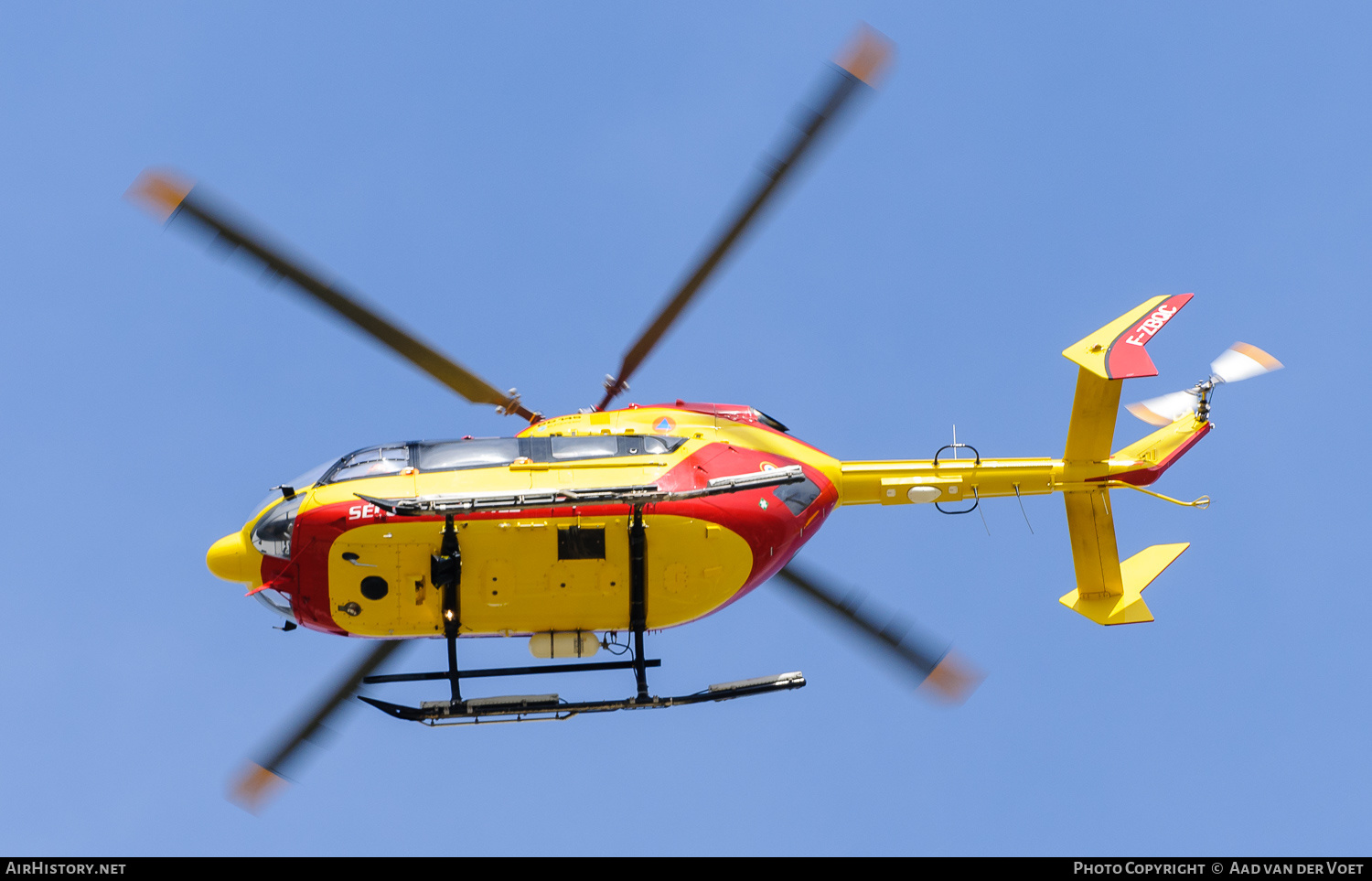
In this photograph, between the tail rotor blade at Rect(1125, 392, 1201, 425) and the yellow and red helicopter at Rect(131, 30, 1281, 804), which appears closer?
the yellow and red helicopter at Rect(131, 30, 1281, 804)

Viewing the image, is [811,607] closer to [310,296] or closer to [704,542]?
[704,542]

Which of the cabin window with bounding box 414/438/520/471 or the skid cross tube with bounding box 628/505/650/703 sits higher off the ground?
the cabin window with bounding box 414/438/520/471

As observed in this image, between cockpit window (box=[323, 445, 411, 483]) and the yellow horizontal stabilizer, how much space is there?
36.4 feet

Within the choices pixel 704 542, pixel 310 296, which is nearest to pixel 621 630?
pixel 704 542

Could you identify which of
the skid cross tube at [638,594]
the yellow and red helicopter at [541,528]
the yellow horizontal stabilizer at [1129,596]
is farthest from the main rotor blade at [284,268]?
the yellow horizontal stabilizer at [1129,596]

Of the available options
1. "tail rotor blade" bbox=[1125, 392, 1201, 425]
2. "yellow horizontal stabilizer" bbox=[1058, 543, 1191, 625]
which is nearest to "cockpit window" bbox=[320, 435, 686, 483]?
"yellow horizontal stabilizer" bbox=[1058, 543, 1191, 625]

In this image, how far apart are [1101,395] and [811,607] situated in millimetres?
5946

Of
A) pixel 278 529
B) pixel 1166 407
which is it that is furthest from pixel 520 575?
pixel 1166 407

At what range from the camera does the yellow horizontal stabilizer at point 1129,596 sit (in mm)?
22562

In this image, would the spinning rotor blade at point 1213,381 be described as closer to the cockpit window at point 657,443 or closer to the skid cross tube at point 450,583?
the cockpit window at point 657,443

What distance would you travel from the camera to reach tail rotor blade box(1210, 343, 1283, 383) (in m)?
22.9

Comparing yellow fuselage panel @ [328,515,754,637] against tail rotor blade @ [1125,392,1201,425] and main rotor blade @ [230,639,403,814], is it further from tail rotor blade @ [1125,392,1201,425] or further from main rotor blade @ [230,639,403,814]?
tail rotor blade @ [1125,392,1201,425]

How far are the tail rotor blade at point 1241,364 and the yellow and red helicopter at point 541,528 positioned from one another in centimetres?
221

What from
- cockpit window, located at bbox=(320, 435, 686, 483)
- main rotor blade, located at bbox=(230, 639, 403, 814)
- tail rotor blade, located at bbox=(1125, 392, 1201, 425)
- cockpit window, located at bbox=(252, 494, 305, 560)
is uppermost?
tail rotor blade, located at bbox=(1125, 392, 1201, 425)
